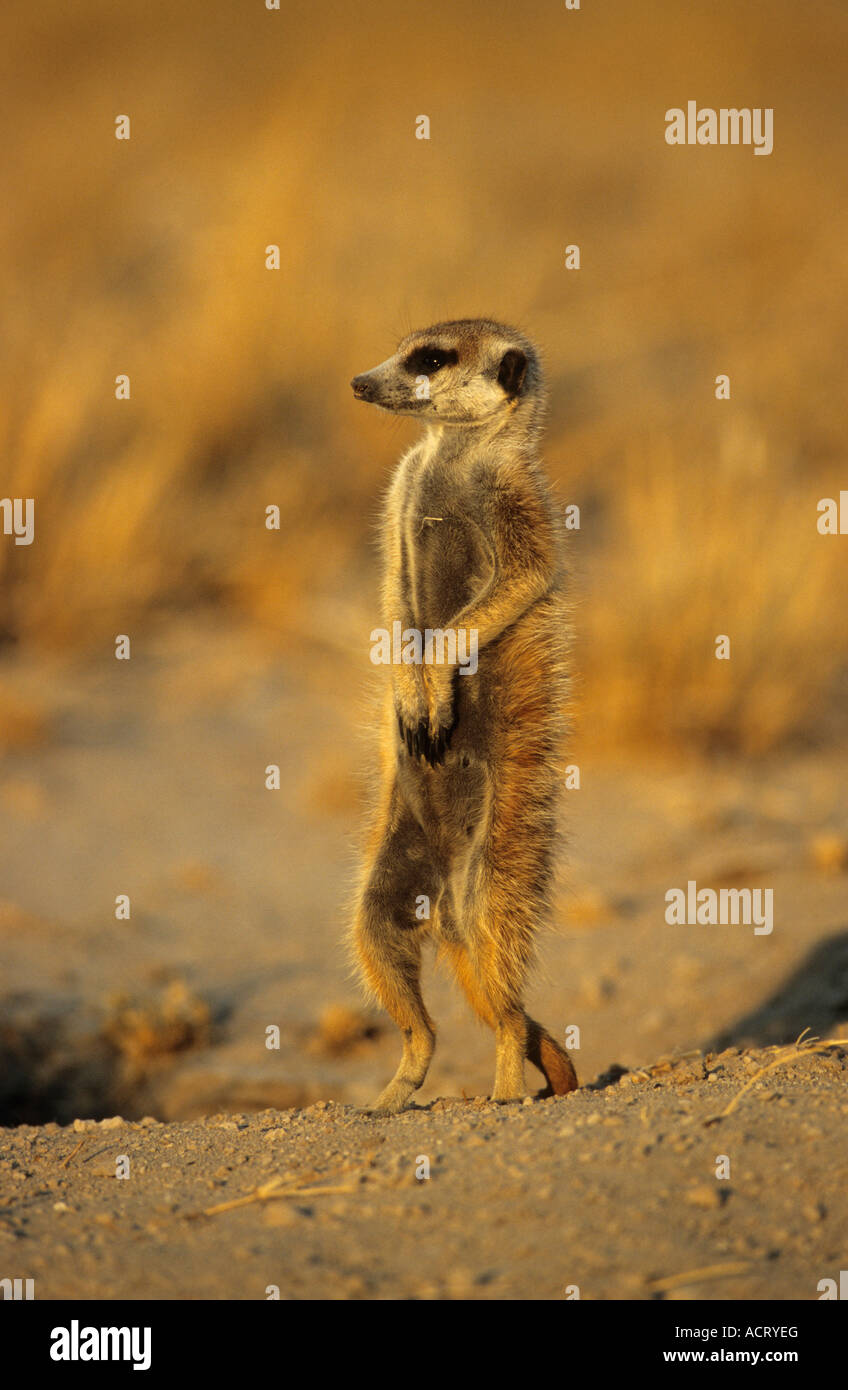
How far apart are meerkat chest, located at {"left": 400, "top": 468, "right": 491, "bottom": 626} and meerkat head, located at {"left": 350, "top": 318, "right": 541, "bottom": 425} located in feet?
0.54

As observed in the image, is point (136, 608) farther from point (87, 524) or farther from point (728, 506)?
point (728, 506)

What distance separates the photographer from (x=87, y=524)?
771 centimetres

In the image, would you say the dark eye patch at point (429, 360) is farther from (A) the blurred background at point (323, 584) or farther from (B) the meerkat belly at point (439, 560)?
(A) the blurred background at point (323, 584)

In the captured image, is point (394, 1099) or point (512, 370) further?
point (512, 370)

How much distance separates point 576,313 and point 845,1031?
9.44 metres

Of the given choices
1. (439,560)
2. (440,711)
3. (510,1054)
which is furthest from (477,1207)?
(439,560)

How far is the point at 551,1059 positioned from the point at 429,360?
170 cm

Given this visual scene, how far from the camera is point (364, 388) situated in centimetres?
342

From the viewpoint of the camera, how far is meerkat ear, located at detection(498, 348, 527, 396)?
3426 mm

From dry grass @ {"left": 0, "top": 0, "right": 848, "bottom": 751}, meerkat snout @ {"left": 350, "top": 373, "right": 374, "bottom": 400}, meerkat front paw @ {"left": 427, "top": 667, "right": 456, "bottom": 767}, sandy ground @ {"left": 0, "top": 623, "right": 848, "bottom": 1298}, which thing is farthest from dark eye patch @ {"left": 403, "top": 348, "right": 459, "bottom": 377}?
sandy ground @ {"left": 0, "top": 623, "right": 848, "bottom": 1298}

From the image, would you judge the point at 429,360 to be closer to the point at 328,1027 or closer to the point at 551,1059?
the point at 551,1059

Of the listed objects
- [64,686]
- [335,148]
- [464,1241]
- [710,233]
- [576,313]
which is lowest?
[464,1241]

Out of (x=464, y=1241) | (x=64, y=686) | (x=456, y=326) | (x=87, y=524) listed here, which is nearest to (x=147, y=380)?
(x=87, y=524)

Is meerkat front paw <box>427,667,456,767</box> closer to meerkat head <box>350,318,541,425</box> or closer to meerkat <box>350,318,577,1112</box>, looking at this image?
meerkat <box>350,318,577,1112</box>
